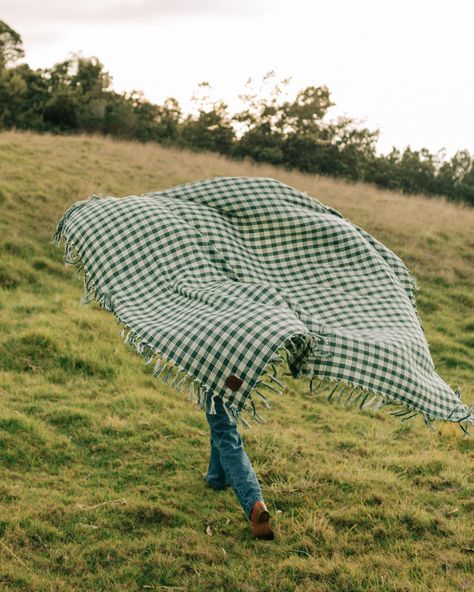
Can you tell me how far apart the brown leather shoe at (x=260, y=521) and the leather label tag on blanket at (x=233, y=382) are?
127 cm

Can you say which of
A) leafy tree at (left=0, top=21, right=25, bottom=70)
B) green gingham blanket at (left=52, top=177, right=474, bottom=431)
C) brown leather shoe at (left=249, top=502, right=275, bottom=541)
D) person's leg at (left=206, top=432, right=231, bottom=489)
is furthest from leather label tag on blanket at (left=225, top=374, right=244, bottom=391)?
leafy tree at (left=0, top=21, right=25, bottom=70)

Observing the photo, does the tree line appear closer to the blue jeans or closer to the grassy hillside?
the grassy hillside

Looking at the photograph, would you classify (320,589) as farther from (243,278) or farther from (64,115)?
(64,115)

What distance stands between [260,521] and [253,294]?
165 cm

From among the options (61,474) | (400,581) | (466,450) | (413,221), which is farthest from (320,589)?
(413,221)

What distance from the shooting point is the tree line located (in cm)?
3324

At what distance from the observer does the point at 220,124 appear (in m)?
37.8

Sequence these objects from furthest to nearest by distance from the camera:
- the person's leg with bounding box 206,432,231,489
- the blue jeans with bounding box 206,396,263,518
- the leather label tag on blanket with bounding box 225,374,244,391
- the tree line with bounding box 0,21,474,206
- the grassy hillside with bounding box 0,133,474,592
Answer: the tree line with bounding box 0,21,474,206 → the person's leg with bounding box 206,432,231,489 → the blue jeans with bounding box 206,396,263,518 → the grassy hillside with bounding box 0,133,474,592 → the leather label tag on blanket with bounding box 225,374,244,391

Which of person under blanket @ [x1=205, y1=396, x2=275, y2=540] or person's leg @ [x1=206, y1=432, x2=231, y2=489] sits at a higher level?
person under blanket @ [x1=205, y1=396, x2=275, y2=540]

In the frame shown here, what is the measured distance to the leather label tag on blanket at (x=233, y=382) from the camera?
11.5 ft

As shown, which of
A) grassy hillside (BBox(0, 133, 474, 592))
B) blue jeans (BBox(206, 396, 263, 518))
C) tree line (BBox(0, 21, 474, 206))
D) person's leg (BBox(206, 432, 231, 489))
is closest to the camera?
grassy hillside (BBox(0, 133, 474, 592))

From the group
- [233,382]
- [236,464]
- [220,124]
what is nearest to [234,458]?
[236,464]

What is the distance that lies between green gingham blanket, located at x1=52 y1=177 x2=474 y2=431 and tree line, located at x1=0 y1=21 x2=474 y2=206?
28.9m

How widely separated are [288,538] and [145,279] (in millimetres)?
2126
